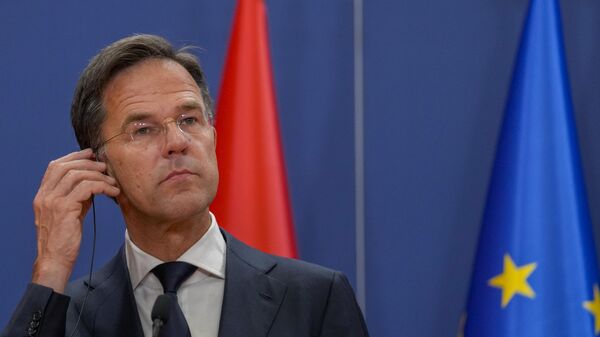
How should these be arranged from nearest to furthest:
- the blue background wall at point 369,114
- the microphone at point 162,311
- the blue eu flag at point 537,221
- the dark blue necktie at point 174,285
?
the microphone at point 162,311, the dark blue necktie at point 174,285, the blue eu flag at point 537,221, the blue background wall at point 369,114

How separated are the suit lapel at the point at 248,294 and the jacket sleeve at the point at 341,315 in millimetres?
90

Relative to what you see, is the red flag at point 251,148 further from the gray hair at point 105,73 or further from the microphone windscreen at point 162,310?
the microphone windscreen at point 162,310

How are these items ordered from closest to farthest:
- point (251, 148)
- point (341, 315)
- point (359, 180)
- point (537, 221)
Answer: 1. point (341, 315)
2. point (537, 221)
3. point (251, 148)
4. point (359, 180)

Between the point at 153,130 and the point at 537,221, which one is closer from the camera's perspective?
the point at 153,130

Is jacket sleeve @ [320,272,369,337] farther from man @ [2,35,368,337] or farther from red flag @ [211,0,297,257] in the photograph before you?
red flag @ [211,0,297,257]

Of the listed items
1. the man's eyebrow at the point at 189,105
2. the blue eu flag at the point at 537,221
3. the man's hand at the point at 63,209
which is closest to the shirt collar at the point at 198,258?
the man's hand at the point at 63,209

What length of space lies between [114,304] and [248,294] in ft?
0.80

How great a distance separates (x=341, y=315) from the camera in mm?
1825

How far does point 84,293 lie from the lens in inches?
74.3

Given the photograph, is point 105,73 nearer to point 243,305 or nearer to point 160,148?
point 160,148

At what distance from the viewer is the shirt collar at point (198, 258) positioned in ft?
6.04

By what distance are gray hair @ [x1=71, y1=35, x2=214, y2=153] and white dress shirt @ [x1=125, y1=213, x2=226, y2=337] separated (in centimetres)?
25

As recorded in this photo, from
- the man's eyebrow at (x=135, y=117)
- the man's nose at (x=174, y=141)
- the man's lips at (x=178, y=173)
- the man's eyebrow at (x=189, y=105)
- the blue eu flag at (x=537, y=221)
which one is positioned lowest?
the blue eu flag at (x=537, y=221)

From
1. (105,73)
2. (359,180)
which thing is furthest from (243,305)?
(359,180)
